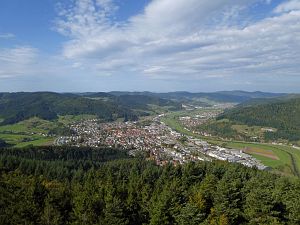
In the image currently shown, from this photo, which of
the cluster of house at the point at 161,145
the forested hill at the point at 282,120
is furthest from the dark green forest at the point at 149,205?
the forested hill at the point at 282,120

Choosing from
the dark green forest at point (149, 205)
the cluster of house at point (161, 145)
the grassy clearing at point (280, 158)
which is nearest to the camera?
the dark green forest at point (149, 205)

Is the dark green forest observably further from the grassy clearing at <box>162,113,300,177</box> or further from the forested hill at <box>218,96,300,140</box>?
the forested hill at <box>218,96,300,140</box>

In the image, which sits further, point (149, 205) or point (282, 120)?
point (282, 120)

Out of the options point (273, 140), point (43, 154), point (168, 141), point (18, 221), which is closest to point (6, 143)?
point (43, 154)

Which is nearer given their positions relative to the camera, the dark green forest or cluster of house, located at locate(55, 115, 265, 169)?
the dark green forest

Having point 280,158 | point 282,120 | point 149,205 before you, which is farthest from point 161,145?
point 282,120

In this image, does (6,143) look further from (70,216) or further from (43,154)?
(70,216)

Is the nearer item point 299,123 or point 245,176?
point 245,176

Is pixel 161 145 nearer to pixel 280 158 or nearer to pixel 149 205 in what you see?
pixel 280 158

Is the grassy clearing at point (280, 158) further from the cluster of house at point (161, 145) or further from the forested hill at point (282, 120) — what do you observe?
the forested hill at point (282, 120)

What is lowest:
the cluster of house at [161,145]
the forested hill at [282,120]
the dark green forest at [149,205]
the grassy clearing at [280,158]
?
the grassy clearing at [280,158]

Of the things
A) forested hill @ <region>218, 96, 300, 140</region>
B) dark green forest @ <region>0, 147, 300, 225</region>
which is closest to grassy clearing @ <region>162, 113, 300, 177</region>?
forested hill @ <region>218, 96, 300, 140</region>
